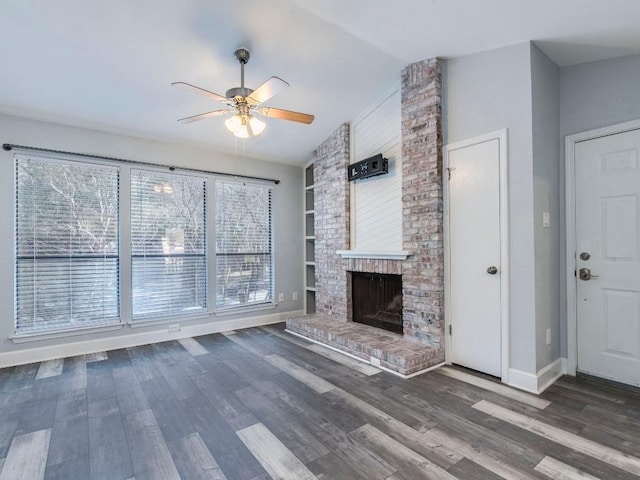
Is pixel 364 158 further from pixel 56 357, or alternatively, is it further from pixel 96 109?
pixel 56 357

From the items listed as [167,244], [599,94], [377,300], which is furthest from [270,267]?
[599,94]

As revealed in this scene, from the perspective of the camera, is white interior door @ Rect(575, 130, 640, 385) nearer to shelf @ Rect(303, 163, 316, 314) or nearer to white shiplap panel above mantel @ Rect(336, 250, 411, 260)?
white shiplap panel above mantel @ Rect(336, 250, 411, 260)

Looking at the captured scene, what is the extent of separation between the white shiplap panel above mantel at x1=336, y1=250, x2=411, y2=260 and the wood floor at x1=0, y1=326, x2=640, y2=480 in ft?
4.05

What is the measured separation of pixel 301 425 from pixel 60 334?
3.13 m

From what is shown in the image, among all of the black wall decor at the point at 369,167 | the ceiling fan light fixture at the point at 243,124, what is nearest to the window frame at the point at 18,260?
the ceiling fan light fixture at the point at 243,124

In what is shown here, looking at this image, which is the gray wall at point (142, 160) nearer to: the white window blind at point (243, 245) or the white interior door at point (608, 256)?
the white window blind at point (243, 245)

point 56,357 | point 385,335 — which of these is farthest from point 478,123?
point 56,357

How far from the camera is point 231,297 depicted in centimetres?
498

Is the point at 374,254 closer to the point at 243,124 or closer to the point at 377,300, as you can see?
the point at 377,300

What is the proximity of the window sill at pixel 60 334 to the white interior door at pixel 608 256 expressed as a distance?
496 cm

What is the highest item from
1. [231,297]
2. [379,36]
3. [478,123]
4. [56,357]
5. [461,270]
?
→ [379,36]

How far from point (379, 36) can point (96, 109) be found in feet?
9.84

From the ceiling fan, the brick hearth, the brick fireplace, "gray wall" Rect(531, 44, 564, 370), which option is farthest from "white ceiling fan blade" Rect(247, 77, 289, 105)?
the brick hearth

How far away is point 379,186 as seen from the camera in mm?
4207
